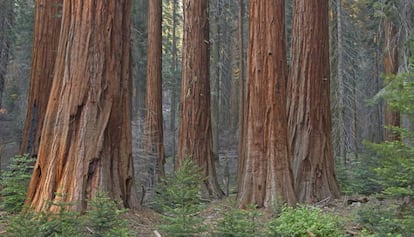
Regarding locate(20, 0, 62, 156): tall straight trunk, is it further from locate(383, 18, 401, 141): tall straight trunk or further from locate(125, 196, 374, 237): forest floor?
locate(383, 18, 401, 141): tall straight trunk

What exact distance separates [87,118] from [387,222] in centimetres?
430

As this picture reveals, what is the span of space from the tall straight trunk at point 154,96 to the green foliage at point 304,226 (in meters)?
8.00

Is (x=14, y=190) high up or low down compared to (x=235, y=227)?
up

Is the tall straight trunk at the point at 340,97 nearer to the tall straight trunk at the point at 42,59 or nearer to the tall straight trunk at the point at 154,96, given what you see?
the tall straight trunk at the point at 154,96

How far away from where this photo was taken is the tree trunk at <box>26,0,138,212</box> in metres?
5.98

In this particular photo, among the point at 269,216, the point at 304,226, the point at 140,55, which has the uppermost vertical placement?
the point at 140,55

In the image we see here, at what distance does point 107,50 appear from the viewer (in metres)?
6.46

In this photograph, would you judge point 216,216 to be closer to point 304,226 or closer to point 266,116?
point 266,116

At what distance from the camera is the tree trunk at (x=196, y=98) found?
12.2 metres

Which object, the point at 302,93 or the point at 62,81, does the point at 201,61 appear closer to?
the point at 302,93

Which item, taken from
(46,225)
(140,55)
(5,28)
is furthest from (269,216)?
(140,55)

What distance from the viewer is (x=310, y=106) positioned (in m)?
9.56

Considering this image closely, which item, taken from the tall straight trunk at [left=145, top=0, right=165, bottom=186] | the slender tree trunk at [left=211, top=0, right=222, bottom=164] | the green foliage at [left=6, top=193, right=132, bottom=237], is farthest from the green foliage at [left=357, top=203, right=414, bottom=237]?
the slender tree trunk at [left=211, top=0, right=222, bottom=164]

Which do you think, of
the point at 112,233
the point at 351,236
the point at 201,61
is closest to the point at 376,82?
the point at 201,61
